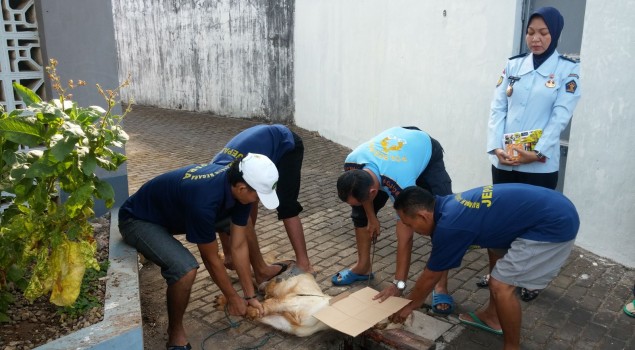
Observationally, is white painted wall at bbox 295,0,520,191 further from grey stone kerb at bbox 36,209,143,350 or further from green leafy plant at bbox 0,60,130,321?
green leafy plant at bbox 0,60,130,321

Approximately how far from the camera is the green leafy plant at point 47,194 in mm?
2893

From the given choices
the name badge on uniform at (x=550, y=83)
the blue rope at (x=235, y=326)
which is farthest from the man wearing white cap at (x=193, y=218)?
the name badge on uniform at (x=550, y=83)

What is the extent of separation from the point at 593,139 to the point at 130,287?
394 cm

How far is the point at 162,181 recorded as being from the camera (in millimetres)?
3617

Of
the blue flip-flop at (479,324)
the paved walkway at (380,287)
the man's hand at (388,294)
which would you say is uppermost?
the man's hand at (388,294)

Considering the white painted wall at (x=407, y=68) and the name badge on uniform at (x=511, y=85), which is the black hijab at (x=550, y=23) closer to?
the name badge on uniform at (x=511, y=85)

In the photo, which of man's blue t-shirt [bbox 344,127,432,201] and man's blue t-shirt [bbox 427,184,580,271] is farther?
man's blue t-shirt [bbox 344,127,432,201]

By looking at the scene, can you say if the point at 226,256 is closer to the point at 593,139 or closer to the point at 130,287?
the point at 130,287

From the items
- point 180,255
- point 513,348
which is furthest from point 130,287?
point 513,348

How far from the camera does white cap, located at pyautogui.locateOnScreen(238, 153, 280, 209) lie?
3.22m

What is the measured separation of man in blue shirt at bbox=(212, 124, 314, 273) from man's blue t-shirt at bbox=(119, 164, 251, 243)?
65cm

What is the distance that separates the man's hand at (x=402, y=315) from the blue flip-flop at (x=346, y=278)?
87cm

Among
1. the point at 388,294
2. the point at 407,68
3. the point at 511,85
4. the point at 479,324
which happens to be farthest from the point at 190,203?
the point at 407,68

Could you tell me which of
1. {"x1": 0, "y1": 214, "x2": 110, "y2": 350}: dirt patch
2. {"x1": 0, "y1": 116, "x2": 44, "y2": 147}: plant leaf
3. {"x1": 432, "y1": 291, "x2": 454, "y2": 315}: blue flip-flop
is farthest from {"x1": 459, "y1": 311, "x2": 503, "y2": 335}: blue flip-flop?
{"x1": 0, "y1": 116, "x2": 44, "y2": 147}: plant leaf
